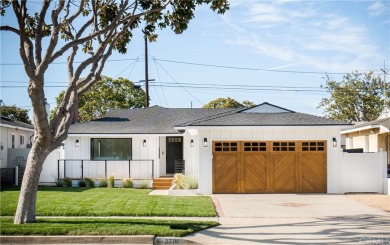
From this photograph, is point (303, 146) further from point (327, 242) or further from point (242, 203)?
point (327, 242)

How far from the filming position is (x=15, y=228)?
10.9 metres

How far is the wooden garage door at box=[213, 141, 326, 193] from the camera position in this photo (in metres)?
19.9

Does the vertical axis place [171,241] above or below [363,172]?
below

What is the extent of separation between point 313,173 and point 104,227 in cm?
1148

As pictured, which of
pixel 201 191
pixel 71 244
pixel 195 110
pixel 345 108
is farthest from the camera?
pixel 345 108

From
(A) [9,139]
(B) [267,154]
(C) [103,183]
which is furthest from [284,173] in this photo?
(A) [9,139]

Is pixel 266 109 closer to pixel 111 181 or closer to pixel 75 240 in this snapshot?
pixel 111 181

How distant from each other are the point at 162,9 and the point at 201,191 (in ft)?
27.9

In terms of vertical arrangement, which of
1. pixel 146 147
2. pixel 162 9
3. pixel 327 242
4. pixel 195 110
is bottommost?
pixel 327 242

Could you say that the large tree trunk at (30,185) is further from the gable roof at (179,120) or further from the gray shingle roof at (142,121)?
the gray shingle roof at (142,121)

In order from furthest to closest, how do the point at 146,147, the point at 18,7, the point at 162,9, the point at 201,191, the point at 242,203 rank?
1. the point at 146,147
2. the point at 201,191
3. the point at 242,203
4. the point at 162,9
5. the point at 18,7

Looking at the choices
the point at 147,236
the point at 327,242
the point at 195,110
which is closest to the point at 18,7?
the point at 147,236

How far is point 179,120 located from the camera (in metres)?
27.5

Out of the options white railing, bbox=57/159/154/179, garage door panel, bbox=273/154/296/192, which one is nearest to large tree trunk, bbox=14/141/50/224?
garage door panel, bbox=273/154/296/192
